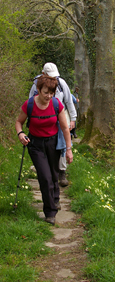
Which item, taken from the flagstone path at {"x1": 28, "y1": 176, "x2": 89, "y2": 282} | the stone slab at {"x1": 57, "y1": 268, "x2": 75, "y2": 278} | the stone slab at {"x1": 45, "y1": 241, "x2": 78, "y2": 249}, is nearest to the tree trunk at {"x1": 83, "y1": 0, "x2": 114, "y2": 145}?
the flagstone path at {"x1": 28, "y1": 176, "x2": 89, "y2": 282}

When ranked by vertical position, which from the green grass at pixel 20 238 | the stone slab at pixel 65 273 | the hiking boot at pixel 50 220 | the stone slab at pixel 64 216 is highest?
the green grass at pixel 20 238

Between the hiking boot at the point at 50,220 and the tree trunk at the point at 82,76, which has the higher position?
the tree trunk at the point at 82,76

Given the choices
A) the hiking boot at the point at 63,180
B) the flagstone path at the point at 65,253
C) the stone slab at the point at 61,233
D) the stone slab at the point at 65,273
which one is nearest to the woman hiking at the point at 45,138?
the stone slab at the point at 61,233

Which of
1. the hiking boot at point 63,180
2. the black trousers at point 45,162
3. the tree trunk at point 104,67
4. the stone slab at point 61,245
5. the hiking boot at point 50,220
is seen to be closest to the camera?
the stone slab at point 61,245

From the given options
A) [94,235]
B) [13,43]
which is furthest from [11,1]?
[94,235]

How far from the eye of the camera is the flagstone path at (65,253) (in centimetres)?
323

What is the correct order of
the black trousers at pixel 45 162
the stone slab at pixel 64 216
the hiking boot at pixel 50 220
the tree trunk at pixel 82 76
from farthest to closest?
1. the tree trunk at pixel 82 76
2. the stone slab at pixel 64 216
3. the hiking boot at pixel 50 220
4. the black trousers at pixel 45 162

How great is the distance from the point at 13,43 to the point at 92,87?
14.5 ft

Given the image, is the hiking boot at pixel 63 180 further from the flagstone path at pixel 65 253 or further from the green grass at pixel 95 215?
the flagstone path at pixel 65 253

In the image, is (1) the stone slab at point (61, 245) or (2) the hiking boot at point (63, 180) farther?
(2) the hiking boot at point (63, 180)

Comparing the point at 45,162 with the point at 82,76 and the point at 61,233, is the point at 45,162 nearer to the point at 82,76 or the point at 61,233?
the point at 61,233

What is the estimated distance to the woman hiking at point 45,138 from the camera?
13.5ft

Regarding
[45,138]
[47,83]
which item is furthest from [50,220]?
[47,83]

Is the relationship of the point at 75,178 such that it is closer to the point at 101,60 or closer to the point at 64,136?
the point at 64,136
